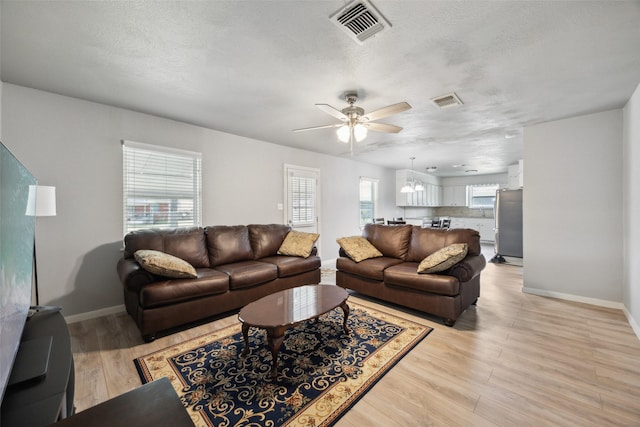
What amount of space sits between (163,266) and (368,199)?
5756 mm

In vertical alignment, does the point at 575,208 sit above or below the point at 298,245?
above

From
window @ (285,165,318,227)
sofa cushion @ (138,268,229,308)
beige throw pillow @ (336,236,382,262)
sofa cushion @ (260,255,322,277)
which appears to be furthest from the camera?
window @ (285,165,318,227)

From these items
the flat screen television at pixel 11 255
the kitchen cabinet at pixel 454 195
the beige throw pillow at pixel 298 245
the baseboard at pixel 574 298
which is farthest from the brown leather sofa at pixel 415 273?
the kitchen cabinet at pixel 454 195

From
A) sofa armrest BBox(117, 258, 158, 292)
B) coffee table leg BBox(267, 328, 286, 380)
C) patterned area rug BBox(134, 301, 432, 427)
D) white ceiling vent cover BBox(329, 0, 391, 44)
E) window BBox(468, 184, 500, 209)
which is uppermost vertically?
white ceiling vent cover BBox(329, 0, 391, 44)

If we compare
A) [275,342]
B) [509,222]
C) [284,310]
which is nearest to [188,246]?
[284,310]

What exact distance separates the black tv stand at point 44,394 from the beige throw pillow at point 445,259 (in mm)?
2999

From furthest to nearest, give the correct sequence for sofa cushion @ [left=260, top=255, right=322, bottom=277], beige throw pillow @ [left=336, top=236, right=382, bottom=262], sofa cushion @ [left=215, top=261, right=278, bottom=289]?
beige throw pillow @ [left=336, top=236, right=382, bottom=262], sofa cushion @ [left=260, top=255, right=322, bottom=277], sofa cushion @ [left=215, top=261, right=278, bottom=289]

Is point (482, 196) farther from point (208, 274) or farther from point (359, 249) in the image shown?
point (208, 274)

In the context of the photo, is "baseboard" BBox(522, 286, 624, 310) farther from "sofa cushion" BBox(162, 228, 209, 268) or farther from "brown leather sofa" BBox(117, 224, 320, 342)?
"sofa cushion" BBox(162, 228, 209, 268)

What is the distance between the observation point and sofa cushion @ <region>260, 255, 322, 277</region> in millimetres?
3596

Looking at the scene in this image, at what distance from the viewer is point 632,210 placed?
292cm

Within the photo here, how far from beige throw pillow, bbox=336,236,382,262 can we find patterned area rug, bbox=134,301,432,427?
1.03 meters

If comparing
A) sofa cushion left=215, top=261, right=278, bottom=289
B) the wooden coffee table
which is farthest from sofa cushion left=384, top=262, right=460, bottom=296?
sofa cushion left=215, top=261, right=278, bottom=289

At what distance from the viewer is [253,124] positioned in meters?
3.93
